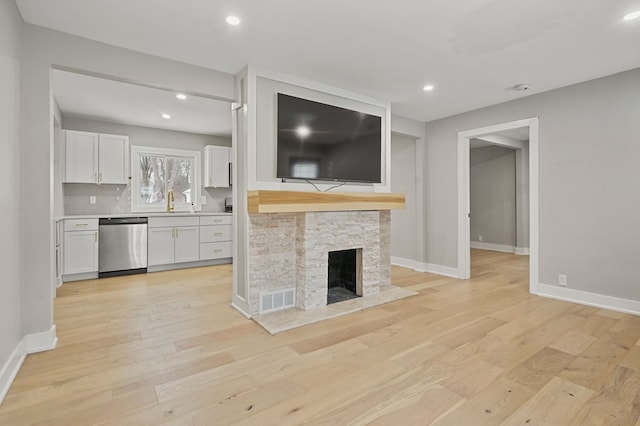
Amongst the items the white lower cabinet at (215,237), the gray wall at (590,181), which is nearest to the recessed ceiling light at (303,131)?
the gray wall at (590,181)

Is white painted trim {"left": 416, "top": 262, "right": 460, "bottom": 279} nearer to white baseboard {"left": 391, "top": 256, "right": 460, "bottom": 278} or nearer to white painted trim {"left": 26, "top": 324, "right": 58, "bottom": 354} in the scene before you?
white baseboard {"left": 391, "top": 256, "right": 460, "bottom": 278}

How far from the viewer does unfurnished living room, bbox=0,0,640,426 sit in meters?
1.95

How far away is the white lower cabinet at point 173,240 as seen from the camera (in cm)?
507

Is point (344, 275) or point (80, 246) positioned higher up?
point (80, 246)

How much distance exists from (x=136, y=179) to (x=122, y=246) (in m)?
1.31

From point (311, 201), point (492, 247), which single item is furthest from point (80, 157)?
point (492, 247)

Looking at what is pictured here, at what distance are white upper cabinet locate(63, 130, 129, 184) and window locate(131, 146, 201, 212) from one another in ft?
1.04

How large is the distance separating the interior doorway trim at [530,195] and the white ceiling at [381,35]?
689mm

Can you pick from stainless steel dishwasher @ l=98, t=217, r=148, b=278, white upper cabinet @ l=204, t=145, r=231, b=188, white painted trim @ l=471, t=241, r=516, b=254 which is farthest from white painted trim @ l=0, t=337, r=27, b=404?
white painted trim @ l=471, t=241, r=516, b=254

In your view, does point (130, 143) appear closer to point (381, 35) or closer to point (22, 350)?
point (22, 350)

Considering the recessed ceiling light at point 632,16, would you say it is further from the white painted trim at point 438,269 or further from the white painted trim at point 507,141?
the white painted trim at point 507,141

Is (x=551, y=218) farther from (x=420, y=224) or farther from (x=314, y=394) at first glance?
(x=314, y=394)

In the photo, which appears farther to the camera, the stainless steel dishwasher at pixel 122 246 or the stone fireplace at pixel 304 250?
the stainless steel dishwasher at pixel 122 246

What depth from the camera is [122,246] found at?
4812mm
